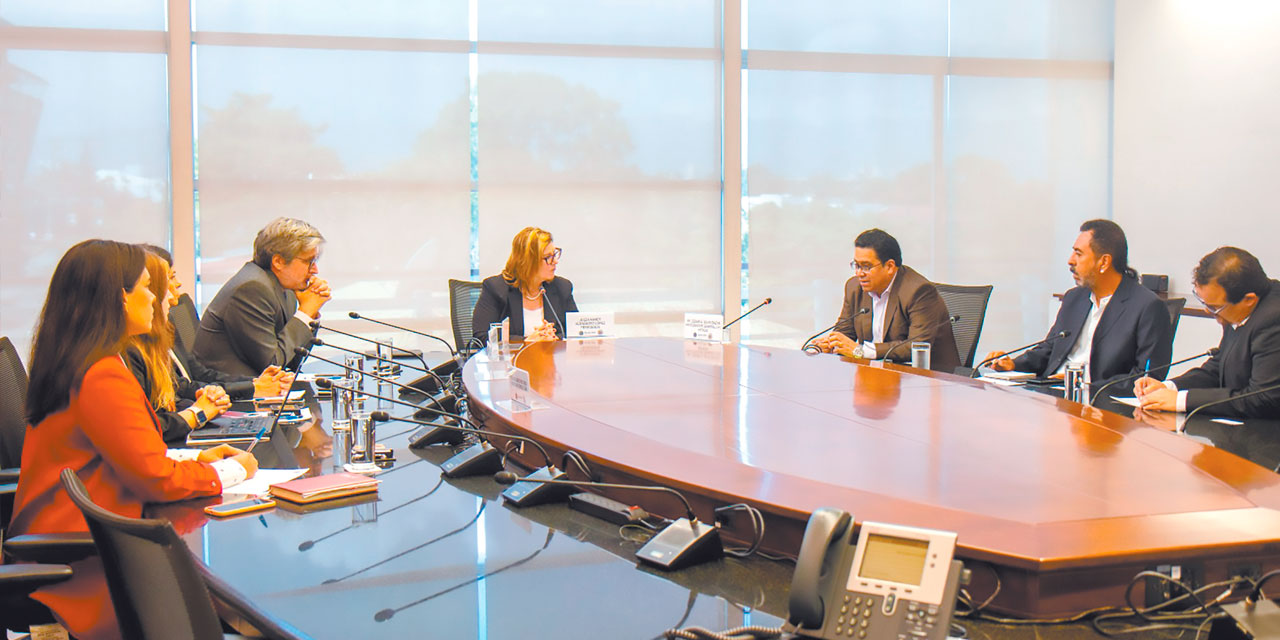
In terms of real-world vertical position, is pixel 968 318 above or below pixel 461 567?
above

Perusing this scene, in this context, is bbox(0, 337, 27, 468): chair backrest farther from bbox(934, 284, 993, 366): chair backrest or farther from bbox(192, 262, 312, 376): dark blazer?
bbox(934, 284, 993, 366): chair backrest

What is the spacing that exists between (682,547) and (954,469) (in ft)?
2.00

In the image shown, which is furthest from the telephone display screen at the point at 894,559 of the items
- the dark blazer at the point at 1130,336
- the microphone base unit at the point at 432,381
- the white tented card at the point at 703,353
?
the dark blazer at the point at 1130,336

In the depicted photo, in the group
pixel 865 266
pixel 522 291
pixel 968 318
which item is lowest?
pixel 968 318

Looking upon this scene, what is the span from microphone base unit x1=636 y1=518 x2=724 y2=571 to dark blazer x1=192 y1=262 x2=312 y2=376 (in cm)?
275

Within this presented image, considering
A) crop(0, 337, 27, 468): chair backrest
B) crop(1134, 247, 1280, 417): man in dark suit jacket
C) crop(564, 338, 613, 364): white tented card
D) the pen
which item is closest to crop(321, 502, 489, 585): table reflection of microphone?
the pen

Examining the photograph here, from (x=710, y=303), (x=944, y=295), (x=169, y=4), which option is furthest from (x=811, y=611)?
(x=169, y=4)

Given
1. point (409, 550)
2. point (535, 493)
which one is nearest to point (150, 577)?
point (409, 550)

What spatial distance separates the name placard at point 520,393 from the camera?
8.09ft

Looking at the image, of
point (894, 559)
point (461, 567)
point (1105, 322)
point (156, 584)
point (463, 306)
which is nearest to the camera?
point (894, 559)

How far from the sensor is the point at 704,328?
435cm

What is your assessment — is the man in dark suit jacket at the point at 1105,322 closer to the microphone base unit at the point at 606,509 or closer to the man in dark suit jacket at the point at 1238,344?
the man in dark suit jacket at the point at 1238,344

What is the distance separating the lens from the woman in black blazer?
4789mm

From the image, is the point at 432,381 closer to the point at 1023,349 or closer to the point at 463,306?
the point at 463,306
